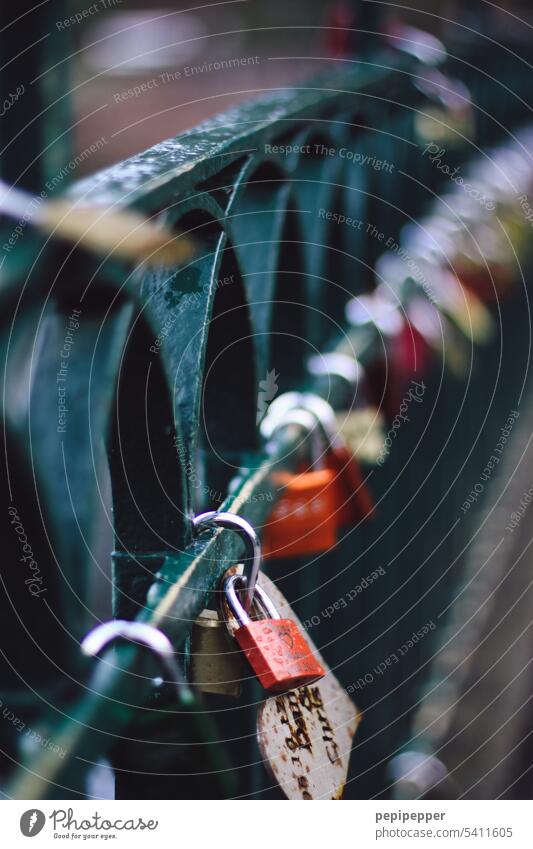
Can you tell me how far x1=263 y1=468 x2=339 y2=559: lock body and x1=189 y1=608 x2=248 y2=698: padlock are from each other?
148 millimetres

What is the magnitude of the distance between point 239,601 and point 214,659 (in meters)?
Answer: 0.03

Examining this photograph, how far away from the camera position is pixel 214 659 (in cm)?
46

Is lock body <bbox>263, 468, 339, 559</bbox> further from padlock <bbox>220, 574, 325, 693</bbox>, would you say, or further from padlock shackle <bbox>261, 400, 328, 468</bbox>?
padlock <bbox>220, 574, 325, 693</bbox>

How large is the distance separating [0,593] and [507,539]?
1351mm

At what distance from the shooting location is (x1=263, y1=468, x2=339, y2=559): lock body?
0.63 meters

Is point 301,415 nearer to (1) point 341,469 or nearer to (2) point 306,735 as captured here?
(1) point 341,469

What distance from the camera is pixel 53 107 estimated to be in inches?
29.0

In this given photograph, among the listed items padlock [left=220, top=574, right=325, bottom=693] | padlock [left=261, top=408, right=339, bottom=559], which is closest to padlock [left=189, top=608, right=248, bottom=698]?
padlock [left=220, top=574, right=325, bottom=693]

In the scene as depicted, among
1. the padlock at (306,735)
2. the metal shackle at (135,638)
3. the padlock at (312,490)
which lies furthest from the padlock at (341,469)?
the metal shackle at (135,638)

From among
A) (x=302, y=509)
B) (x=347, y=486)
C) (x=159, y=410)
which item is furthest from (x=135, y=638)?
(x=347, y=486)

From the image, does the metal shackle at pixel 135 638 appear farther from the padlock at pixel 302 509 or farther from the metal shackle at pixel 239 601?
the padlock at pixel 302 509

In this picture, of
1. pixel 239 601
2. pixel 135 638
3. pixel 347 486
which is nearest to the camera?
pixel 135 638
